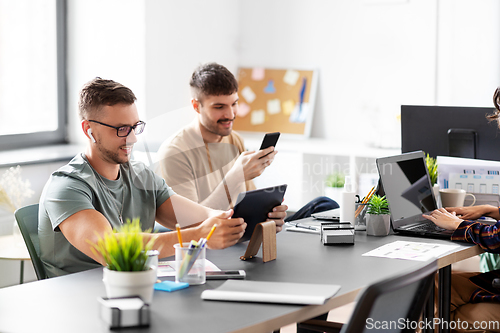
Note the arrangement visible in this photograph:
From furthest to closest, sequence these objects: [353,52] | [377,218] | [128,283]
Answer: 1. [353,52]
2. [377,218]
3. [128,283]

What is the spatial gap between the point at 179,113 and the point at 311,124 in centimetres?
186

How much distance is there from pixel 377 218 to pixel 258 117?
8.40 ft

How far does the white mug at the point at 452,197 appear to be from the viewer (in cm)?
253

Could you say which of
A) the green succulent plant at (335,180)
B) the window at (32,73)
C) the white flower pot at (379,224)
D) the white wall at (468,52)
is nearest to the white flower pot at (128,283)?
the white flower pot at (379,224)

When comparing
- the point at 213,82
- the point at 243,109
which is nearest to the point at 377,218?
the point at 213,82

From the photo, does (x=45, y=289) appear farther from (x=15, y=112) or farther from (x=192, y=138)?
(x=15, y=112)

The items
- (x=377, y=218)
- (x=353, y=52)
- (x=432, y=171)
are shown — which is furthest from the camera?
(x=353, y=52)

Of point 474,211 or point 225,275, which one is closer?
point 225,275

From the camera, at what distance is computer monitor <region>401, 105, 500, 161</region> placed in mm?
2592

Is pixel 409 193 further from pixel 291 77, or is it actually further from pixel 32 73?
pixel 32 73

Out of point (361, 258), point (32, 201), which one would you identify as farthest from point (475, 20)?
point (32, 201)

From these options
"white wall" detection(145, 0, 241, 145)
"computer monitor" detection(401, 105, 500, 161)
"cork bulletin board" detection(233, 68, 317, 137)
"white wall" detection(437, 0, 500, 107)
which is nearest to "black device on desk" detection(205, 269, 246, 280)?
"computer monitor" detection(401, 105, 500, 161)

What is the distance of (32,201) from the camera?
138 inches

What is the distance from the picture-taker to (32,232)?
203cm
